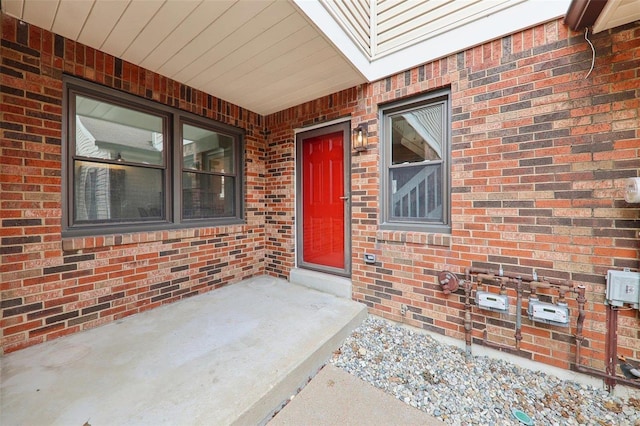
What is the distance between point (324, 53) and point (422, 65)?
38.6 inches

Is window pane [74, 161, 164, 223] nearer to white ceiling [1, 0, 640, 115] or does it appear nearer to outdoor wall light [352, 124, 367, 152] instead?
white ceiling [1, 0, 640, 115]

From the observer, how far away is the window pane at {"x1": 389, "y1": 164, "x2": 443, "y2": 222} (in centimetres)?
254

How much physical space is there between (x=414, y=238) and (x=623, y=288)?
1.39 meters

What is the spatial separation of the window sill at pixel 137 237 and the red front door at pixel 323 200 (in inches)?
43.0

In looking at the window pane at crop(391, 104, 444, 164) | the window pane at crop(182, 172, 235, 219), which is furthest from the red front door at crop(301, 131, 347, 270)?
the window pane at crop(182, 172, 235, 219)

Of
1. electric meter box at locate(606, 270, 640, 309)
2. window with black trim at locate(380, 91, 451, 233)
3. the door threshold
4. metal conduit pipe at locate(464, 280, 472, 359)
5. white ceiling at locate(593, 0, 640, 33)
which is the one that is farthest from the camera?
the door threshold

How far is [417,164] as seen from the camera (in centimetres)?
263

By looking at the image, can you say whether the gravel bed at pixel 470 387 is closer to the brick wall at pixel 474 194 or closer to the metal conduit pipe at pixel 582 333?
the metal conduit pipe at pixel 582 333

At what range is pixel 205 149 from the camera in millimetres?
3285

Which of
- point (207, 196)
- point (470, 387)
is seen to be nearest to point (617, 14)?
point (470, 387)

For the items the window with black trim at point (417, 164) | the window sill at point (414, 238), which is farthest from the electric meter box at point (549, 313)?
the window with black trim at point (417, 164)

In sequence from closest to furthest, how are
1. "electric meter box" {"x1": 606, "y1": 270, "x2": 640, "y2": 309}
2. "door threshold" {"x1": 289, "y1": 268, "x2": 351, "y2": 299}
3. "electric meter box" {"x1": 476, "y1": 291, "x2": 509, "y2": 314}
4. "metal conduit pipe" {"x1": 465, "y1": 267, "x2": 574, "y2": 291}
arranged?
1. "electric meter box" {"x1": 606, "y1": 270, "x2": 640, "y2": 309}
2. "metal conduit pipe" {"x1": 465, "y1": 267, "x2": 574, "y2": 291}
3. "electric meter box" {"x1": 476, "y1": 291, "x2": 509, "y2": 314}
4. "door threshold" {"x1": 289, "y1": 268, "x2": 351, "y2": 299}

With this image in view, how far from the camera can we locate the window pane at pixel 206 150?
3086mm

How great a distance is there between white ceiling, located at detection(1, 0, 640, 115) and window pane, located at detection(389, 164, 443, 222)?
1.05m
